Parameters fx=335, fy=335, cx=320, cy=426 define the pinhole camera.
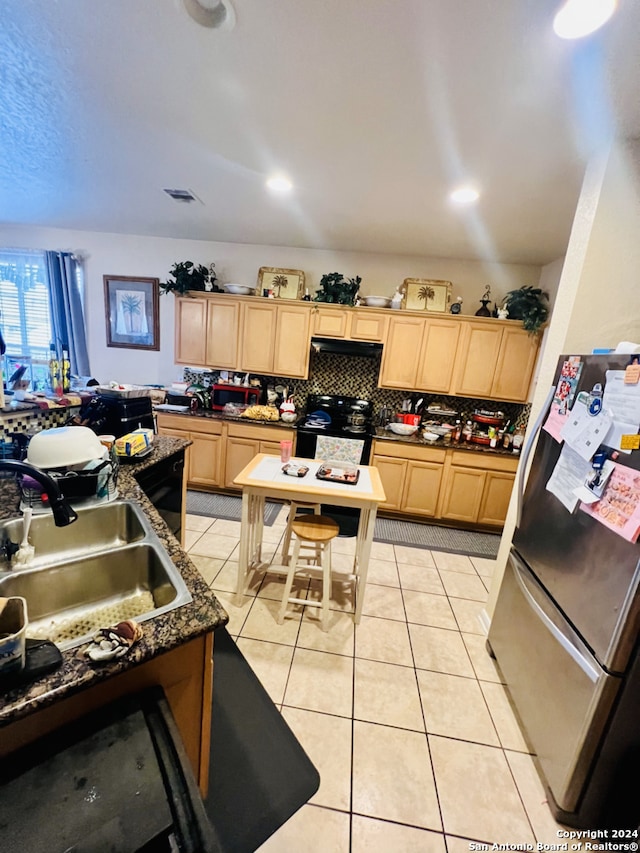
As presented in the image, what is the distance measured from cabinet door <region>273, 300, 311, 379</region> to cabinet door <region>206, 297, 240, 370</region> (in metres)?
0.44

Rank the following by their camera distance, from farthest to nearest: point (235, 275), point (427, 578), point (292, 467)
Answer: point (235, 275) → point (427, 578) → point (292, 467)

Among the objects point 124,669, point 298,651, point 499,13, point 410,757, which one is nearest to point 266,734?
point 298,651

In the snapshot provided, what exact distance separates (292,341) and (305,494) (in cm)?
198

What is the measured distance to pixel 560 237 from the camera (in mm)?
2559

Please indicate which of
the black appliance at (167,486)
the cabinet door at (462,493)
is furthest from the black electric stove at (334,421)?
the black appliance at (167,486)

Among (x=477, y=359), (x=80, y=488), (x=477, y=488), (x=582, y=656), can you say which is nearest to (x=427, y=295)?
(x=477, y=359)

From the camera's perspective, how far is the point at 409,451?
3186mm

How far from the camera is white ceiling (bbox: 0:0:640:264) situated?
111 centimetres

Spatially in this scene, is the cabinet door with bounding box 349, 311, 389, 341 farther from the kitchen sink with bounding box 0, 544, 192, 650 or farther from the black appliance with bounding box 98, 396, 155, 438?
the kitchen sink with bounding box 0, 544, 192, 650

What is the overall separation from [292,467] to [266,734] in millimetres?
1227

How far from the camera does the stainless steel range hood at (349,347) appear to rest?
10.7ft

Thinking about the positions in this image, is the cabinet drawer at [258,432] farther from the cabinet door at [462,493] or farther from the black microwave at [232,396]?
the cabinet door at [462,493]

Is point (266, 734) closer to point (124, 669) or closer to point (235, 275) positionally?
point (124, 669)

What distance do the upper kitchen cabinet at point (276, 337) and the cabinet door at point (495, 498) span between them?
6.77ft
